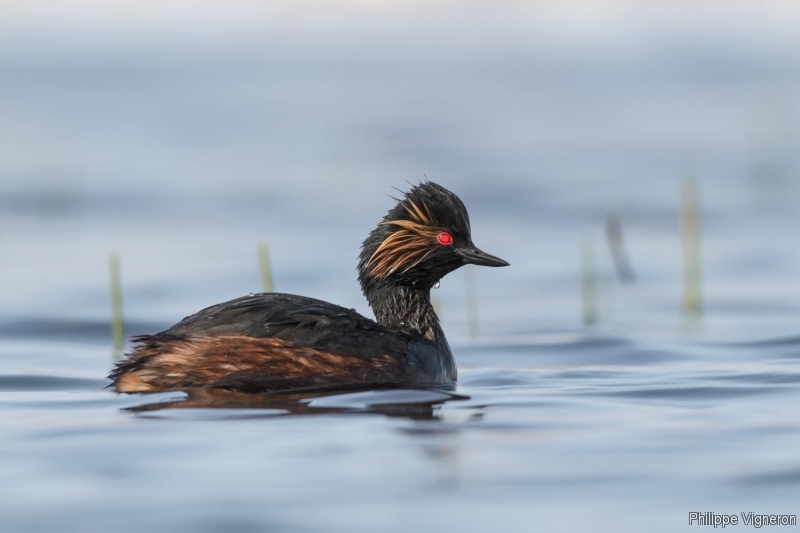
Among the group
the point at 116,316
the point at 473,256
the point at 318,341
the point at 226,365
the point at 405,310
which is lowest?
the point at 226,365

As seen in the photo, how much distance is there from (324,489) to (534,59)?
26331mm

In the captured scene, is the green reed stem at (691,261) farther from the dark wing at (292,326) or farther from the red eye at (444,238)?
the dark wing at (292,326)

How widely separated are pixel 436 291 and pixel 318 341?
5468 mm

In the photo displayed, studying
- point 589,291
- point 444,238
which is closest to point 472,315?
point 589,291

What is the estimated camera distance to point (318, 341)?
8312 millimetres

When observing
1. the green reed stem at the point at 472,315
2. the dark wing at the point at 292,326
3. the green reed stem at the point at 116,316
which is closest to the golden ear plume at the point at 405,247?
the dark wing at the point at 292,326

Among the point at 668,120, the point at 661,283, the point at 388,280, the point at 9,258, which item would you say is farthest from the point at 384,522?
the point at 668,120

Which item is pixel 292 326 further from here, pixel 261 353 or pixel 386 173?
pixel 386 173

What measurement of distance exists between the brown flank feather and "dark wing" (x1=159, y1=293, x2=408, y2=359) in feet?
0.19

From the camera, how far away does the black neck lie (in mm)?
9500

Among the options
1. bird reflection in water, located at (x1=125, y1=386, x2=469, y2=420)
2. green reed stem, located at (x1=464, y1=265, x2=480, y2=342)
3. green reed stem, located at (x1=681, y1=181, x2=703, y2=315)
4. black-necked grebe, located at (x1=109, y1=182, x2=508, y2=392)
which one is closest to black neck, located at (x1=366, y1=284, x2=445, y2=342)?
black-necked grebe, located at (x1=109, y1=182, x2=508, y2=392)

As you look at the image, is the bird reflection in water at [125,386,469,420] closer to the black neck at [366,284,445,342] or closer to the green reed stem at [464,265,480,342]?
the black neck at [366,284,445,342]

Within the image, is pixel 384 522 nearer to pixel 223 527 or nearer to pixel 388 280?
pixel 223 527

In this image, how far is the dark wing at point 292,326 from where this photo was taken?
8266 millimetres
